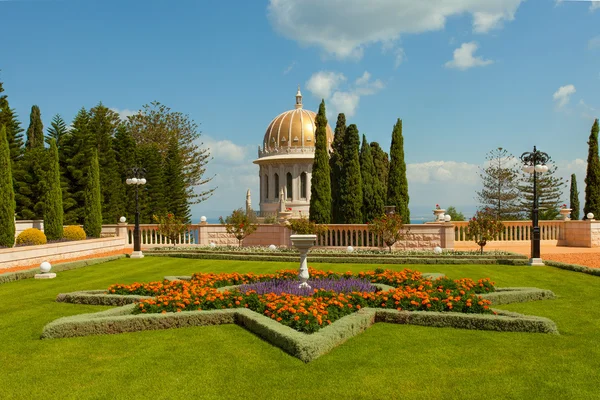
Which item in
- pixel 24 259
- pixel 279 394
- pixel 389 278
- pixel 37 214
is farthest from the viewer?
pixel 37 214

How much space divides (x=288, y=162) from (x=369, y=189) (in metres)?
23.9

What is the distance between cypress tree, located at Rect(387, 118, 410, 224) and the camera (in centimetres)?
2767

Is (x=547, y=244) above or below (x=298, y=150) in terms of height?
below

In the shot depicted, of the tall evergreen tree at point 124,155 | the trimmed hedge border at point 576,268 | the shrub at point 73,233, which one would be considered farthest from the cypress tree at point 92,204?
the trimmed hedge border at point 576,268

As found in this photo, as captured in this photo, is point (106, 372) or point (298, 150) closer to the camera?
point (106, 372)

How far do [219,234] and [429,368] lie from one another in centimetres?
2171

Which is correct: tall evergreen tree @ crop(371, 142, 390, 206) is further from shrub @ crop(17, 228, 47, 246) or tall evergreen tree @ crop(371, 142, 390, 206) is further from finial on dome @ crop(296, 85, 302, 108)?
shrub @ crop(17, 228, 47, 246)

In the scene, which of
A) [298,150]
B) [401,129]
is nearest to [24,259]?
[401,129]

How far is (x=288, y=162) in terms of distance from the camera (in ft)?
182

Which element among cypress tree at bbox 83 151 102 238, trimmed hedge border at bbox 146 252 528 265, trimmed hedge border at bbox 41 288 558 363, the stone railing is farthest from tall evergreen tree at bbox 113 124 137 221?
trimmed hedge border at bbox 41 288 558 363

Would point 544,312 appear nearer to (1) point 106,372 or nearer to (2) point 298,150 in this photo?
(1) point 106,372

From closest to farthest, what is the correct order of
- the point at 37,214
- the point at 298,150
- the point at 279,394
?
the point at 279,394, the point at 37,214, the point at 298,150

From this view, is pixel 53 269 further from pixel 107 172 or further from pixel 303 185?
pixel 303 185

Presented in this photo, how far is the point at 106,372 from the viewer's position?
6598 millimetres
